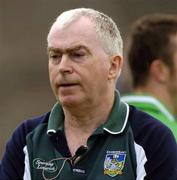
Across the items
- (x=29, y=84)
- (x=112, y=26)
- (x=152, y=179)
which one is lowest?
(x=29, y=84)

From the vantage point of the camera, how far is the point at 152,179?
14.9 ft

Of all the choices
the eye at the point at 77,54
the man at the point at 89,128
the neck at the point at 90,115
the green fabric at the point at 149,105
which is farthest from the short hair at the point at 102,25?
the green fabric at the point at 149,105

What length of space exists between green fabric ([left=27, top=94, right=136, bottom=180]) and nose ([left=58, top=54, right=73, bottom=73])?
0.31m

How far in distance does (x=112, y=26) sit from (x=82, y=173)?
2.23ft

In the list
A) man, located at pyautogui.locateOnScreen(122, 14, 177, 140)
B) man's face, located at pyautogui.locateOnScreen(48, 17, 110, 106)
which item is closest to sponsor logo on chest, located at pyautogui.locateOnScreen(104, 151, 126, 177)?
man's face, located at pyautogui.locateOnScreen(48, 17, 110, 106)

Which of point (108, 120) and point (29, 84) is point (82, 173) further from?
point (29, 84)

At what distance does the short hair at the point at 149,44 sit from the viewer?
6172 millimetres

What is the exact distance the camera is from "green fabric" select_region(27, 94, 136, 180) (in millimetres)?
4508

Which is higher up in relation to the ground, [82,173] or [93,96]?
[93,96]

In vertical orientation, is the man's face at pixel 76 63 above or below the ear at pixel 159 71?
above

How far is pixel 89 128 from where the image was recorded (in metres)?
4.68

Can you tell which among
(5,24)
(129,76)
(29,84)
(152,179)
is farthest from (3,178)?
(5,24)

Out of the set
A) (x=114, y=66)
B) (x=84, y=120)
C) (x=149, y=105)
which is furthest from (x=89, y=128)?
(x=149, y=105)

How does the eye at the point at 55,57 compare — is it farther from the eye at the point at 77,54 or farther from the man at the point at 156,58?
the man at the point at 156,58
